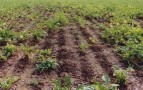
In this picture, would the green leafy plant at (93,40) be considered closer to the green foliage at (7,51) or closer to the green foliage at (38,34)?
the green foliage at (38,34)

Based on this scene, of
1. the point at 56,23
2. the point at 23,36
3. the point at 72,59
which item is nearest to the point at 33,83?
the point at 72,59

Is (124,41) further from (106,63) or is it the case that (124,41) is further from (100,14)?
(100,14)

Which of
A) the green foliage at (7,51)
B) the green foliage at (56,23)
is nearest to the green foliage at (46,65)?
the green foliage at (7,51)

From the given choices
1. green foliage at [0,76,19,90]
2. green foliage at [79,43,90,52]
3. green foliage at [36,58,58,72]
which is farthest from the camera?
green foliage at [79,43,90,52]

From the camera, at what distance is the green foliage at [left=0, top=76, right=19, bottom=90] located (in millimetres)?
6720

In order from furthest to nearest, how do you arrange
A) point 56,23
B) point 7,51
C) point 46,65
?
point 56,23 → point 7,51 → point 46,65

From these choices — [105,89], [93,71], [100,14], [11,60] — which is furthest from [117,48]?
[100,14]

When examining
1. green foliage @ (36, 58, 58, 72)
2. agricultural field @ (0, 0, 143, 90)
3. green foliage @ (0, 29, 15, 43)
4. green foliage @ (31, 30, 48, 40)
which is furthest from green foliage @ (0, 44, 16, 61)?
A: green foliage @ (31, 30, 48, 40)

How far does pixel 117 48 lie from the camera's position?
9.80 m

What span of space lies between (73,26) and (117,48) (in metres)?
4.31

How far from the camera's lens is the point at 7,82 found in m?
7.00

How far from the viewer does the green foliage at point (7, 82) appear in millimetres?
6720

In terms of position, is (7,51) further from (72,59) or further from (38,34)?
(38,34)

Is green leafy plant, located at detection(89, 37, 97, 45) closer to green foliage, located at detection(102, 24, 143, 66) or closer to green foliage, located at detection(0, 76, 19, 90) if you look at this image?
green foliage, located at detection(102, 24, 143, 66)
